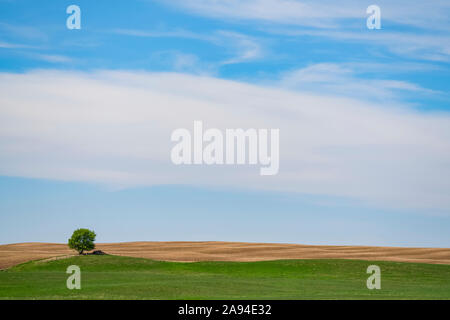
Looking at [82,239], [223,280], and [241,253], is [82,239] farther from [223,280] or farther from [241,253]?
[223,280]

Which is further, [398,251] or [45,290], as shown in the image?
[398,251]

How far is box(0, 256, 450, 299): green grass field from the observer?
37969 mm

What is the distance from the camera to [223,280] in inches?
2046

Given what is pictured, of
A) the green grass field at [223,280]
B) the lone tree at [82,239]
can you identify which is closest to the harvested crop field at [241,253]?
the lone tree at [82,239]

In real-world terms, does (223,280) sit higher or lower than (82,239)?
lower

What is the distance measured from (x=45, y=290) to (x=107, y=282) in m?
8.65

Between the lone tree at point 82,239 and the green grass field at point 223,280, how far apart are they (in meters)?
4.92

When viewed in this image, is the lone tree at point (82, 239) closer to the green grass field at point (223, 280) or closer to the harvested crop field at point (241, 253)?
the harvested crop field at point (241, 253)

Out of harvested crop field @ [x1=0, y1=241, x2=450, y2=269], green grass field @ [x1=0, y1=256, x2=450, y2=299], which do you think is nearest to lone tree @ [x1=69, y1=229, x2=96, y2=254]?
harvested crop field @ [x1=0, y1=241, x2=450, y2=269]

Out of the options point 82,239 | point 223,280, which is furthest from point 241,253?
point 223,280

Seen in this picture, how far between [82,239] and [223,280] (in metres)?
33.6
